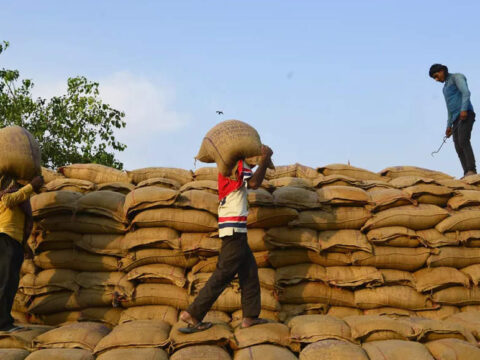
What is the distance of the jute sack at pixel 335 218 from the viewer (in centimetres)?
396

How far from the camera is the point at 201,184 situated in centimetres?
417

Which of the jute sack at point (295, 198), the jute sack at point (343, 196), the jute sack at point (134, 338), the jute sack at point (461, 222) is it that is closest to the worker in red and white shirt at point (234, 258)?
the jute sack at point (134, 338)

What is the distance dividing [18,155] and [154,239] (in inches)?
46.8

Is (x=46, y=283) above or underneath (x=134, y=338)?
above

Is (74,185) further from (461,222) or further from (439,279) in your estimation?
(461,222)

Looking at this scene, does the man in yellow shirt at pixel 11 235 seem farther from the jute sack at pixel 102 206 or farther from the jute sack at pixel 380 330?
the jute sack at pixel 380 330

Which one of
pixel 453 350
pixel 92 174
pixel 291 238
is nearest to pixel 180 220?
pixel 291 238

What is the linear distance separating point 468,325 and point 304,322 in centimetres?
123

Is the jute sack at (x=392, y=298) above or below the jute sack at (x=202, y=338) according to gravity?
above

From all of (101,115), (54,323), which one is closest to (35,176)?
(54,323)

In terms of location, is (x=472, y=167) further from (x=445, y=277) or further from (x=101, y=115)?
(x=101, y=115)

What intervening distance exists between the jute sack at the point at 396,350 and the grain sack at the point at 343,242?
1.03 meters

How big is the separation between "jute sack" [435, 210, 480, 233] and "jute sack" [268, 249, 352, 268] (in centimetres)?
89

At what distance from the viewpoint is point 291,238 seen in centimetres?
387
